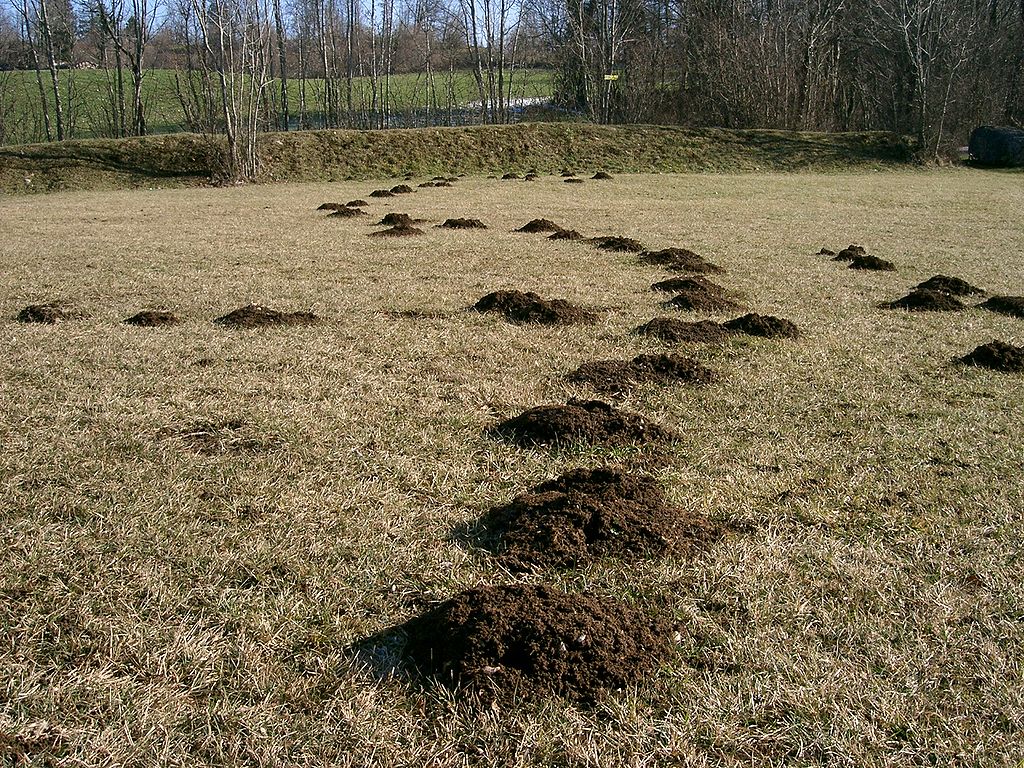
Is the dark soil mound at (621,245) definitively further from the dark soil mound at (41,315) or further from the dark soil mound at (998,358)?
the dark soil mound at (41,315)

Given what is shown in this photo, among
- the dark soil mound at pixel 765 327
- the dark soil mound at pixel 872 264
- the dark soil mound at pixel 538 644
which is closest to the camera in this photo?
the dark soil mound at pixel 538 644

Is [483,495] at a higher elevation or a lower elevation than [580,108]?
lower

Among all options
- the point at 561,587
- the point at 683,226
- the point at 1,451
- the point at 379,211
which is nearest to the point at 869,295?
the point at 683,226

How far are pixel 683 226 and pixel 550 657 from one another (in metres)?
12.3

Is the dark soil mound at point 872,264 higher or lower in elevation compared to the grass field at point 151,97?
lower

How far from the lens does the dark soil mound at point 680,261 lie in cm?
936

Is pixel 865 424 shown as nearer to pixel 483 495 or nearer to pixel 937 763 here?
pixel 483 495

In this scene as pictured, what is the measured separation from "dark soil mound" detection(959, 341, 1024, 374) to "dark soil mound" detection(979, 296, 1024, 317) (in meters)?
1.99

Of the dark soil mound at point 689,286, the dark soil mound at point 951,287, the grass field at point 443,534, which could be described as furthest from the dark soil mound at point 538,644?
the dark soil mound at point 951,287

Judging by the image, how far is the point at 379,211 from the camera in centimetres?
1562

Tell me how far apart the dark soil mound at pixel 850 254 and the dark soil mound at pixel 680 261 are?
5.97 feet

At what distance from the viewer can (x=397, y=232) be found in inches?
475

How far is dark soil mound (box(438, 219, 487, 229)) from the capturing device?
12883 mm

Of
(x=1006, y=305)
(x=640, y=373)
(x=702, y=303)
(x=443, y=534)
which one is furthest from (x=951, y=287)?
(x=443, y=534)
